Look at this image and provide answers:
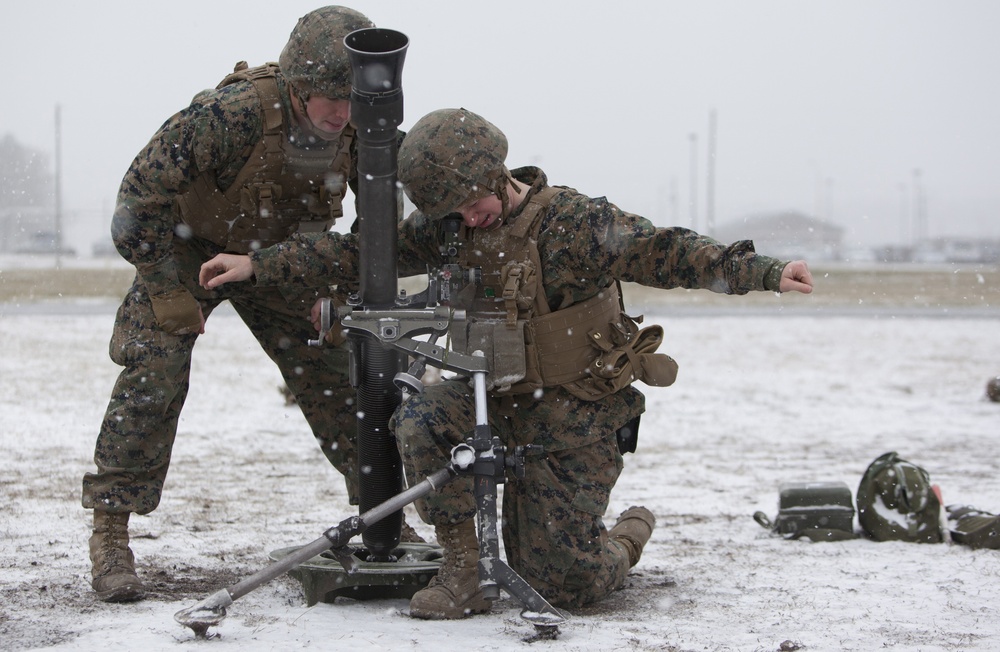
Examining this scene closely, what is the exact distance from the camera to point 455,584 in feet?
12.4

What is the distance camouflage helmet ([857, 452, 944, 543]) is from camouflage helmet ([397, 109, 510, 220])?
2497mm

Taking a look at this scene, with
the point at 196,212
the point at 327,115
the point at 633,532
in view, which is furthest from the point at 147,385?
the point at 633,532

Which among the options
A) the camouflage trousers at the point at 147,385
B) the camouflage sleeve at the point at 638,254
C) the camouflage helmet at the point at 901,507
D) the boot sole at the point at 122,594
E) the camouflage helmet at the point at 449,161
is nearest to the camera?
the camouflage sleeve at the point at 638,254

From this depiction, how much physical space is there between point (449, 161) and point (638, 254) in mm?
709

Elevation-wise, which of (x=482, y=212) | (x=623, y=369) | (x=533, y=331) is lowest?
(x=623, y=369)

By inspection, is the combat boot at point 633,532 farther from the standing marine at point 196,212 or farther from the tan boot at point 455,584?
the standing marine at point 196,212

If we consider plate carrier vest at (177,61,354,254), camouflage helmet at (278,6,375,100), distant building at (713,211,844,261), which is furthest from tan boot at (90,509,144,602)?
distant building at (713,211,844,261)

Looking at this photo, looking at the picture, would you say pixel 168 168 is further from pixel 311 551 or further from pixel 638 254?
pixel 638 254

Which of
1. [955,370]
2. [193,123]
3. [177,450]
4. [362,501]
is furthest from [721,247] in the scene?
[955,370]

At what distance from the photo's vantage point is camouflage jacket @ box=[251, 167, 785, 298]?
364 centimetres

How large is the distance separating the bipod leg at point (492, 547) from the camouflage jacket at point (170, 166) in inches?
54.7

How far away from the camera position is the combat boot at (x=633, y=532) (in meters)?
4.39

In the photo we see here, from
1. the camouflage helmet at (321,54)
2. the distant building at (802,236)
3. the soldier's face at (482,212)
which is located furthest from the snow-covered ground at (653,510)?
the distant building at (802,236)

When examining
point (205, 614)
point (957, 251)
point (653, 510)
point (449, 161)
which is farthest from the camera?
point (957, 251)
